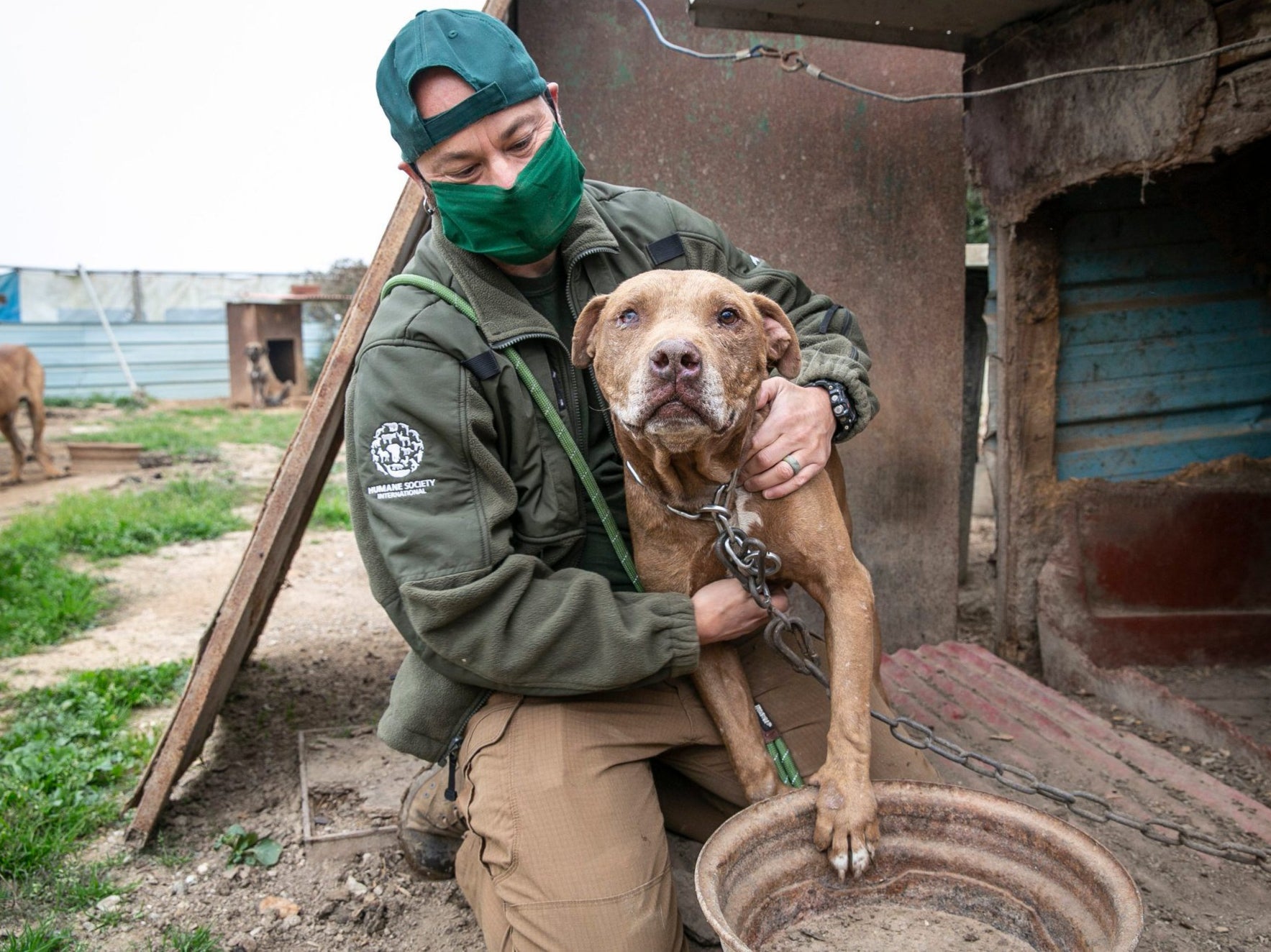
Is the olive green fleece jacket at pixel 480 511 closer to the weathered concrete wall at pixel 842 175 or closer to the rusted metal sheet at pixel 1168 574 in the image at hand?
the weathered concrete wall at pixel 842 175

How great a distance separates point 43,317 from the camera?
20359 millimetres

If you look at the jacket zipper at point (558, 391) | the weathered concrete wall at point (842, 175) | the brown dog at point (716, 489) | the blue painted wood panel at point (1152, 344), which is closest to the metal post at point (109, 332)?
the weathered concrete wall at point (842, 175)

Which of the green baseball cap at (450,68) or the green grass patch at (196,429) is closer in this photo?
the green baseball cap at (450,68)

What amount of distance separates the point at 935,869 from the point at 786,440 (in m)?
1.05

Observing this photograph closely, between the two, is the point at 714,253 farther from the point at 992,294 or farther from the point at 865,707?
the point at 992,294

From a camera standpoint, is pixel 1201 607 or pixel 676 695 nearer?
pixel 676 695

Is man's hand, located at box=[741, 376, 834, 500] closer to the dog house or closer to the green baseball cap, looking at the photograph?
the green baseball cap

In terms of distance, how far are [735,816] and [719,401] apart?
880 mm

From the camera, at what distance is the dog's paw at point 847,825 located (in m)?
2.25

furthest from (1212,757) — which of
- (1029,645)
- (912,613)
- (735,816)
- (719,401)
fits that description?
(719,401)

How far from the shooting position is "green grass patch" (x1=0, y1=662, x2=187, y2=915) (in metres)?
3.09

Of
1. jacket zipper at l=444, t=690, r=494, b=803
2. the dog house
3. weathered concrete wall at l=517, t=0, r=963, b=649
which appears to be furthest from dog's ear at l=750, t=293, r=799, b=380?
the dog house

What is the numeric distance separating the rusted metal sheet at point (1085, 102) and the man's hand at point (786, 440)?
5.14 ft

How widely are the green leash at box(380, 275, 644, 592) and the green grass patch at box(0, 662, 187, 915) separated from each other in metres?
1.86
